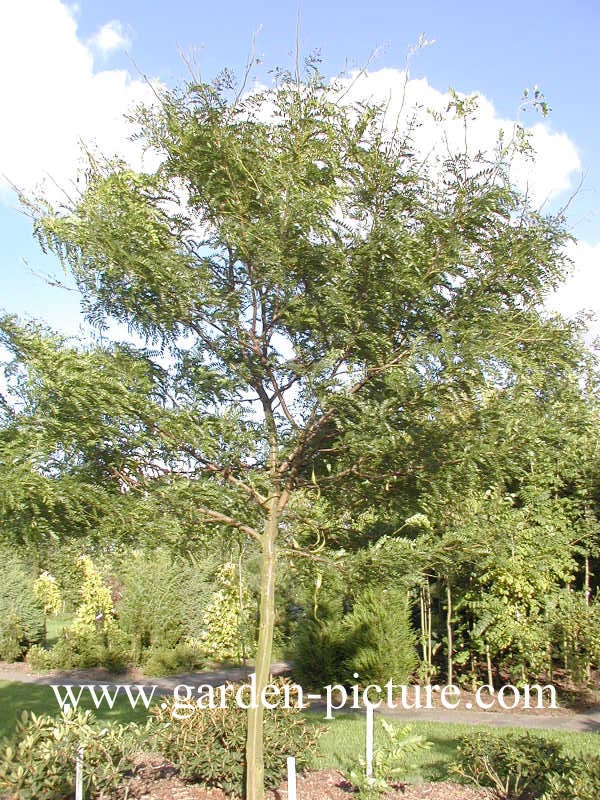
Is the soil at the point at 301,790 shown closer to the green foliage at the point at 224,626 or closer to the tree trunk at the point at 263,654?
the tree trunk at the point at 263,654

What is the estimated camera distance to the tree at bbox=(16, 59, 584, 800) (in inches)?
171

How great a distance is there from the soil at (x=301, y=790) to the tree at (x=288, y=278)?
0.81m

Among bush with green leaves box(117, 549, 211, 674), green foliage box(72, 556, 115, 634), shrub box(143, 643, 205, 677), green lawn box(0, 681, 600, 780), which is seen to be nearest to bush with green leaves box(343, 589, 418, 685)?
green lawn box(0, 681, 600, 780)

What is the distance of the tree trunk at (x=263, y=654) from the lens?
14.9 feet

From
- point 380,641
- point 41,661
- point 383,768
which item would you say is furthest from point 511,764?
point 41,661

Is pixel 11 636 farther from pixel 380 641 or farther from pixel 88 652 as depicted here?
pixel 380 641

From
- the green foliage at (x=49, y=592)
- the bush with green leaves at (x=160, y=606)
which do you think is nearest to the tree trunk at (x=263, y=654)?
the bush with green leaves at (x=160, y=606)

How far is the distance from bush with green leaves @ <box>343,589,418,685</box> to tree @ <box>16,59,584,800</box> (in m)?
6.13

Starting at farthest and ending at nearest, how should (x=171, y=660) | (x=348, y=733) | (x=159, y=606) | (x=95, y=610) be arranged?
(x=95, y=610)
(x=159, y=606)
(x=171, y=660)
(x=348, y=733)

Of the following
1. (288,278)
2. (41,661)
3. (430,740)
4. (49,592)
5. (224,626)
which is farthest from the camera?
(49,592)

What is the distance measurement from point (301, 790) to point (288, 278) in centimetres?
397

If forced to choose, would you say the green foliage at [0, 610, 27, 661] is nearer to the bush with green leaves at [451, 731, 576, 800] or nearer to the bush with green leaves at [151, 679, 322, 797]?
the bush with green leaves at [151, 679, 322, 797]

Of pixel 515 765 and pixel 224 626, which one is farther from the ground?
pixel 224 626

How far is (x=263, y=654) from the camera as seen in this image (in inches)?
181
